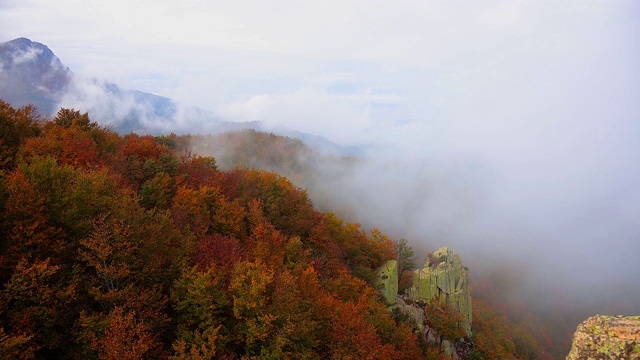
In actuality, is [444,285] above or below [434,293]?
above

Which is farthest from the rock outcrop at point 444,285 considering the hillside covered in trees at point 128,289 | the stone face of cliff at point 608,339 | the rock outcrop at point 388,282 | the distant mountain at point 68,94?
the distant mountain at point 68,94

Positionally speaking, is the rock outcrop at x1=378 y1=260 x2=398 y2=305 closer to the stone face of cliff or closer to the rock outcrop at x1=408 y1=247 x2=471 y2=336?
the rock outcrop at x1=408 y1=247 x2=471 y2=336

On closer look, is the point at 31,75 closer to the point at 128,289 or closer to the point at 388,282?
the point at 388,282

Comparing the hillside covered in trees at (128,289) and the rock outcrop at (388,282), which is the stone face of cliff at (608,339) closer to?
the hillside covered in trees at (128,289)

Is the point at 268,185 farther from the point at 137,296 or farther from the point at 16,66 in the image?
the point at 16,66

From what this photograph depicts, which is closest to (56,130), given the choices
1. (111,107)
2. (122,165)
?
(122,165)

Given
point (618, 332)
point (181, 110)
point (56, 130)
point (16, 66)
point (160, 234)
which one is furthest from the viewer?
point (181, 110)

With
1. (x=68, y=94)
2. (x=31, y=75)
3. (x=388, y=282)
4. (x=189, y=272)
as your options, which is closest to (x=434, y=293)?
(x=388, y=282)
